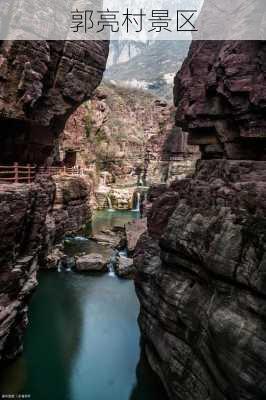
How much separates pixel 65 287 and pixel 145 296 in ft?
34.4

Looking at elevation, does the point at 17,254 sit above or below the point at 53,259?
above

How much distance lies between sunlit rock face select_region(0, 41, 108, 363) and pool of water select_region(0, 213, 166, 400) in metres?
1.72

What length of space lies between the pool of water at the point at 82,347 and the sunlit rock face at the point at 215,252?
1885mm

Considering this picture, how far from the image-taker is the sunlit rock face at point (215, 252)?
9102 millimetres

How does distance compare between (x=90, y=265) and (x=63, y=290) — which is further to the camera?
(x=90, y=265)

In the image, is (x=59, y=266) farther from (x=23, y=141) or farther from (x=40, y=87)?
(x=40, y=87)

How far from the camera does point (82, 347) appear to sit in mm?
17688

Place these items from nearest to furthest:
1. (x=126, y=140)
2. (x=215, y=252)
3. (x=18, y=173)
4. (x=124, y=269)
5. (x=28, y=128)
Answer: (x=215, y=252)
(x=18, y=173)
(x=28, y=128)
(x=124, y=269)
(x=126, y=140)

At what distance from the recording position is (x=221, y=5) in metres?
16.3

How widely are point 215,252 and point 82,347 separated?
11138 millimetres

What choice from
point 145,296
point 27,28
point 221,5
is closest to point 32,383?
point 145,296

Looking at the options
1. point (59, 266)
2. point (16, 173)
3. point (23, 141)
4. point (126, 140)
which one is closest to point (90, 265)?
point (59, 266)

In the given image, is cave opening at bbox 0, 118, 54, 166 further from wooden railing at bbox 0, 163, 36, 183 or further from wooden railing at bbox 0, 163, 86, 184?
wooden railing at bbox 0, 163, 36, 183

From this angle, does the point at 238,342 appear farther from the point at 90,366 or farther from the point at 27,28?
the point at 27,28
